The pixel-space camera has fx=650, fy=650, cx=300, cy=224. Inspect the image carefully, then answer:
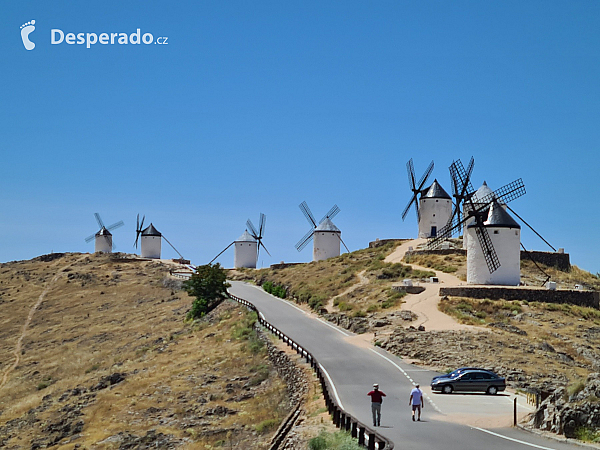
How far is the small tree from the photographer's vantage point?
5478 centimetres

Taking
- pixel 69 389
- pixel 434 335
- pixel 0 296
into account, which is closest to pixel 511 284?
pixel 434 335

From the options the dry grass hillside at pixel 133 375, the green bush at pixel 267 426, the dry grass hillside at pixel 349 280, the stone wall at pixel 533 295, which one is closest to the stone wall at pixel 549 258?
the dry grass hillside at pixel 349 280

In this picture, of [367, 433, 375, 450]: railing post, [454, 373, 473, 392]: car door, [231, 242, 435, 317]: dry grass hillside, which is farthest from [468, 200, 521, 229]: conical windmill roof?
[367, 433, 375, 450]: railing post

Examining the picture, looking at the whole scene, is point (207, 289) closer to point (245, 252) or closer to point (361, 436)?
point (245, 252)

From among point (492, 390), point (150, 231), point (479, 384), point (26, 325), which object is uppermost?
point (150, 231)

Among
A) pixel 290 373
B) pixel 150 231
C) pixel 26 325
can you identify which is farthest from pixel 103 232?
pixel 290 373

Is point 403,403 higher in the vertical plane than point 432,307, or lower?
lower

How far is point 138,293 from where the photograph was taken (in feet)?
241

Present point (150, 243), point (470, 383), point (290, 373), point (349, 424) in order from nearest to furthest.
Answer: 1. point (349, 424)
2. point (470, 383)
3. point (290, 373)
4. point (150, 243)

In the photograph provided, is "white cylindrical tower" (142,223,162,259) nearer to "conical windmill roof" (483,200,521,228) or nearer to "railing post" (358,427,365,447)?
"conical windmill roof" (483,200,521,228)

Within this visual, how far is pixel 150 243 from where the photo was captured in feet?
335

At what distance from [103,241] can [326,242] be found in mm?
49927

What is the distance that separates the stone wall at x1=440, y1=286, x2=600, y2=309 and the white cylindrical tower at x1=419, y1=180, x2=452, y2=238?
27.6 meters

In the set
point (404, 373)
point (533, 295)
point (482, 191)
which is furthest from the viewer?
point (482, 191)
